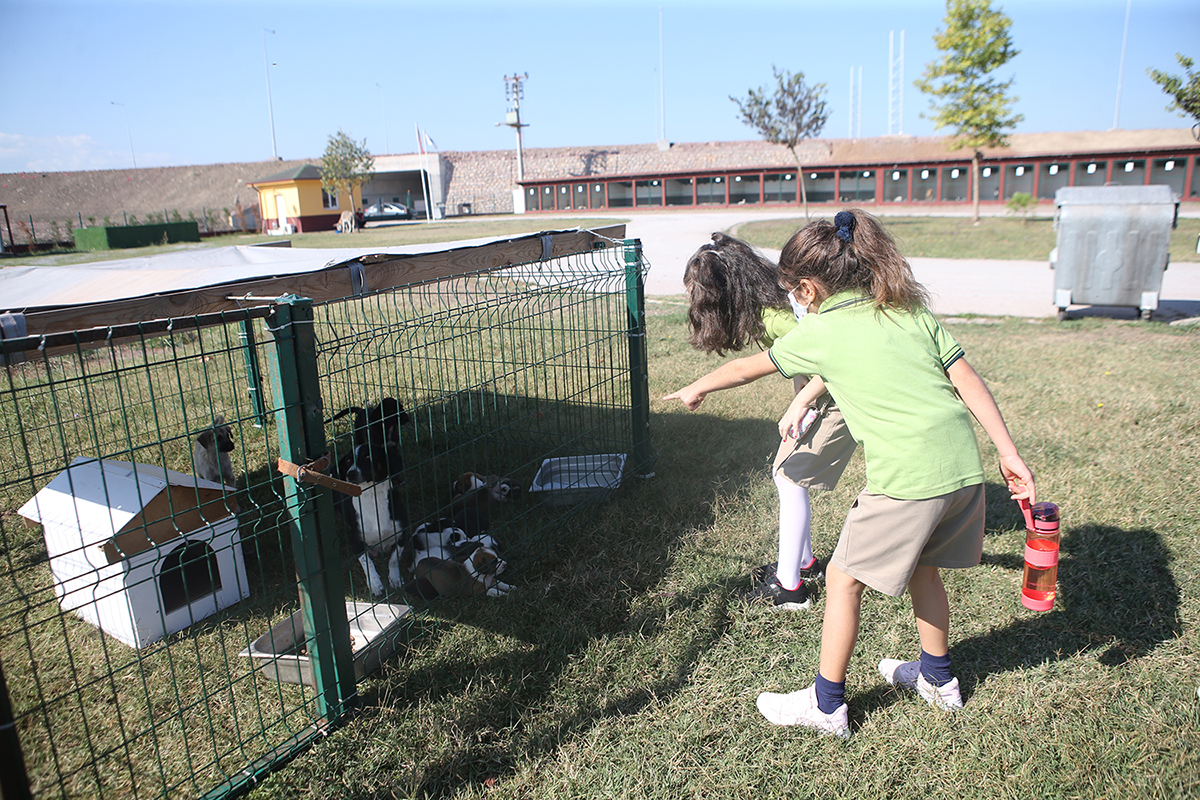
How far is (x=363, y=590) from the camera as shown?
3.61 meters

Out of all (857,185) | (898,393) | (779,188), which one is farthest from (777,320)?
(779,188)

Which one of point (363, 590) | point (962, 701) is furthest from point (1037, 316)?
point (363, 590)

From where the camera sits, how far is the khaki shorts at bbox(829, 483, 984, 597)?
2.19m

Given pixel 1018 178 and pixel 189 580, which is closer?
pixel 189 580

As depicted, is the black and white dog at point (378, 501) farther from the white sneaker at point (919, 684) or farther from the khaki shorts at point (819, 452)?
the white sneaker at point (919, 684)

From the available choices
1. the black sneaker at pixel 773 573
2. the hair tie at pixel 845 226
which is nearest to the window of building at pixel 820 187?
the black sneaker at pixel 773 573

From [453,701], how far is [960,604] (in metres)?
2.22

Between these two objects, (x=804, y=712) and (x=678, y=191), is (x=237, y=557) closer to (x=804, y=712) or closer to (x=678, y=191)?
(x=804, y=712)

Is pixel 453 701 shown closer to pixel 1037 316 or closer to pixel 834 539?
pixel 834 539

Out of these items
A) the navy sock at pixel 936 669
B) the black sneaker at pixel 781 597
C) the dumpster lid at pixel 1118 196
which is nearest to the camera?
the navy sock at pixel 936 669

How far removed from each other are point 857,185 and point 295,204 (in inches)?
1289

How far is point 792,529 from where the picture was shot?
317 cm

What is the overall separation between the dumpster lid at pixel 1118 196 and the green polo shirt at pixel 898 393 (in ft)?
27.2

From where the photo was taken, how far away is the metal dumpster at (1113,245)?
28.0 feet
